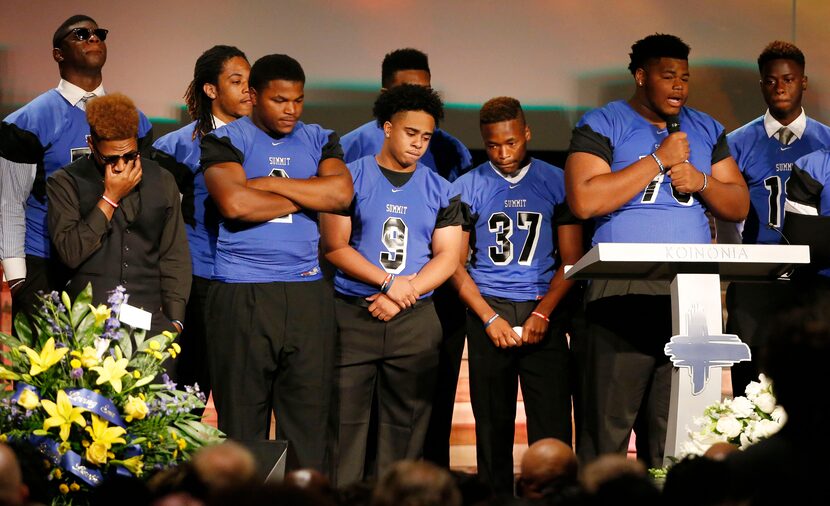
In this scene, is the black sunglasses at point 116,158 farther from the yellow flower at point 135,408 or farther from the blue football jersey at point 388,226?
the yellow flower at point 135,408

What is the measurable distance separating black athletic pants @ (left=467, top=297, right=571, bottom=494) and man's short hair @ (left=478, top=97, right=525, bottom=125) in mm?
869

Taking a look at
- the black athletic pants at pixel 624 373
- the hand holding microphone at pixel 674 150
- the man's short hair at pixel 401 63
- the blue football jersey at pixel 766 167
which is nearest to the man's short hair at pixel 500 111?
the man's short hair at pixel 401 63

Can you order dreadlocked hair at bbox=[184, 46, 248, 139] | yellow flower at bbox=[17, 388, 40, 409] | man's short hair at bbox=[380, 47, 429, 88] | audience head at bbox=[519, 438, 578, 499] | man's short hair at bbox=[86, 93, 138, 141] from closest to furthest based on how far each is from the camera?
1. audience head at bbox=[519, 438, 578, 499]
2. yellow flower at bbox=[17, 388, 40, 409]
3. man's short hair at bbox=[86, 93, 138, 141]
4. dreadlocked hair at bbox=[184, 46, 248, 139]
5. man's short hair at bbox=[380, 47, 429, 88]

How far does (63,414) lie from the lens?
2.78 m

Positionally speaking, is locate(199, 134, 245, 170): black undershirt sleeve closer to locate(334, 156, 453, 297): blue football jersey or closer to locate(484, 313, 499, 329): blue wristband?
locate(334, 156, 453, 297): blue football jersey

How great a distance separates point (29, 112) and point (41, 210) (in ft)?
1.45

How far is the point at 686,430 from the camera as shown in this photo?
3.57 metres

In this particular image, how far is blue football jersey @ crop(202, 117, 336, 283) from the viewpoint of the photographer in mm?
4438

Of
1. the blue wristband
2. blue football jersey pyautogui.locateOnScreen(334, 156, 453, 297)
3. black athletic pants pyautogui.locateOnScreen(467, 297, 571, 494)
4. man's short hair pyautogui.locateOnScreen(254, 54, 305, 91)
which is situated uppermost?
man's short hair pyautogui.locateOnScreen(254, 54, 305, 91)

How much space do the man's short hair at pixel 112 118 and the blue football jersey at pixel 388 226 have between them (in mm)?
1088

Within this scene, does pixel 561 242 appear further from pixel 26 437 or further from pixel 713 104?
pixel 26 437

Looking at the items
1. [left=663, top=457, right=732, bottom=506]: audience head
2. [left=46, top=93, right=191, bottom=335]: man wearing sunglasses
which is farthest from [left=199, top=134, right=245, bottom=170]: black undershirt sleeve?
[left=663, top=457, right=732, bottom=506]: audience head

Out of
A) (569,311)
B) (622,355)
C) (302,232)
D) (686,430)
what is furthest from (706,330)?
(302,232)

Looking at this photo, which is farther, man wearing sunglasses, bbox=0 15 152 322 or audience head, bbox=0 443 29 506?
man wearing sunglasses, bbox=0 15 152 322
